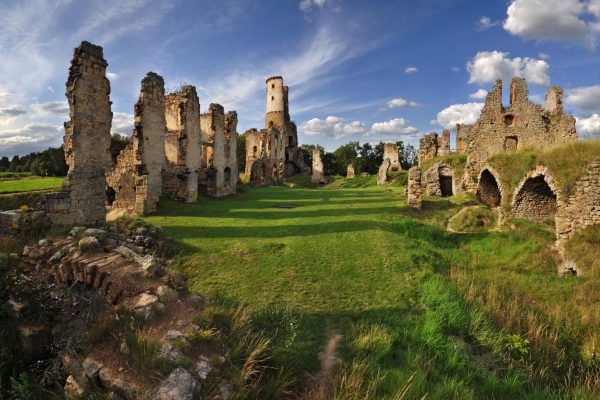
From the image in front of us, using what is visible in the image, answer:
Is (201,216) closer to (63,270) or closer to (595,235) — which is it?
(63,270)

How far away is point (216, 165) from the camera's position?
22.5 meters

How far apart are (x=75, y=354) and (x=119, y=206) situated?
13.5 meters

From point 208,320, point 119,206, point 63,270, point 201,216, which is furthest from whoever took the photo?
point 119,206

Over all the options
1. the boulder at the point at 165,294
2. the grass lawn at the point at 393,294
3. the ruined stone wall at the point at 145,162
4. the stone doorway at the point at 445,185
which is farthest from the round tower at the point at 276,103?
the boulder at the point at 165,294

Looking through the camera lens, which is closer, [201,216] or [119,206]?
[201,216]

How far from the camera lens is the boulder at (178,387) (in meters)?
3.10

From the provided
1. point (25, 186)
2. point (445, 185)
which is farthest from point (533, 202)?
point (25, 186)

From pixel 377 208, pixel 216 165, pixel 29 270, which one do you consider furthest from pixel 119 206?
pixel 377 208

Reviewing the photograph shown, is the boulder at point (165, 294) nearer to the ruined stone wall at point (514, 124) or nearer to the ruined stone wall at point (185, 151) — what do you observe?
the ruined stone wall at point (185, 151)

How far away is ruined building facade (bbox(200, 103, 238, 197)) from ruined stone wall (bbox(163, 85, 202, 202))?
5.83ft

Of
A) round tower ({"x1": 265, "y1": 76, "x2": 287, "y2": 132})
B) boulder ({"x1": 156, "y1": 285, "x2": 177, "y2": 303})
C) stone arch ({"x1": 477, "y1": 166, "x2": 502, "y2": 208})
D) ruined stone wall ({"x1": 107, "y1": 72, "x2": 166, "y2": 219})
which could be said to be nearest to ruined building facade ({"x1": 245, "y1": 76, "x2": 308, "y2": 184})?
round tower ({"x1": 265, "y1": 76, "x2": 287, "y2": 132})

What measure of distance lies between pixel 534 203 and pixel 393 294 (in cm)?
1106

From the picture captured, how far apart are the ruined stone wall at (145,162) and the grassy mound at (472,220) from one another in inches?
532

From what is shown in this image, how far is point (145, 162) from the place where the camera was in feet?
53.2
